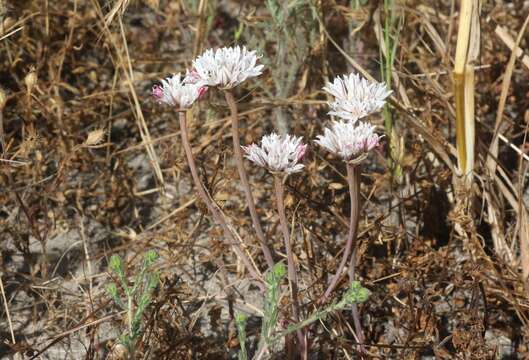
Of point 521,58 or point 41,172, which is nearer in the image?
point 521,58

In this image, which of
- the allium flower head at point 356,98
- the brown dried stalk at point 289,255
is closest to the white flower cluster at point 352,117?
the allium flower head at point 356,98

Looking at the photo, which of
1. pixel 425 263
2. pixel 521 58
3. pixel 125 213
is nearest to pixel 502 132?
pixel 521 58

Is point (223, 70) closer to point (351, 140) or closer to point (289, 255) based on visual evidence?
point (351, 140)

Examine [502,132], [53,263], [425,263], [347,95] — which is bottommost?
[53,263]

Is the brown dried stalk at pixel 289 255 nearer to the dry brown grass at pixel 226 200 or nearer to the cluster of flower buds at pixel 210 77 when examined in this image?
the dry brown grass at pixel 226 200

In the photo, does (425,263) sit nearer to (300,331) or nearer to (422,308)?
(422,308)

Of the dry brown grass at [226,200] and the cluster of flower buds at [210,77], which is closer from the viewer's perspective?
the cluster of flower buds at [210,77]
